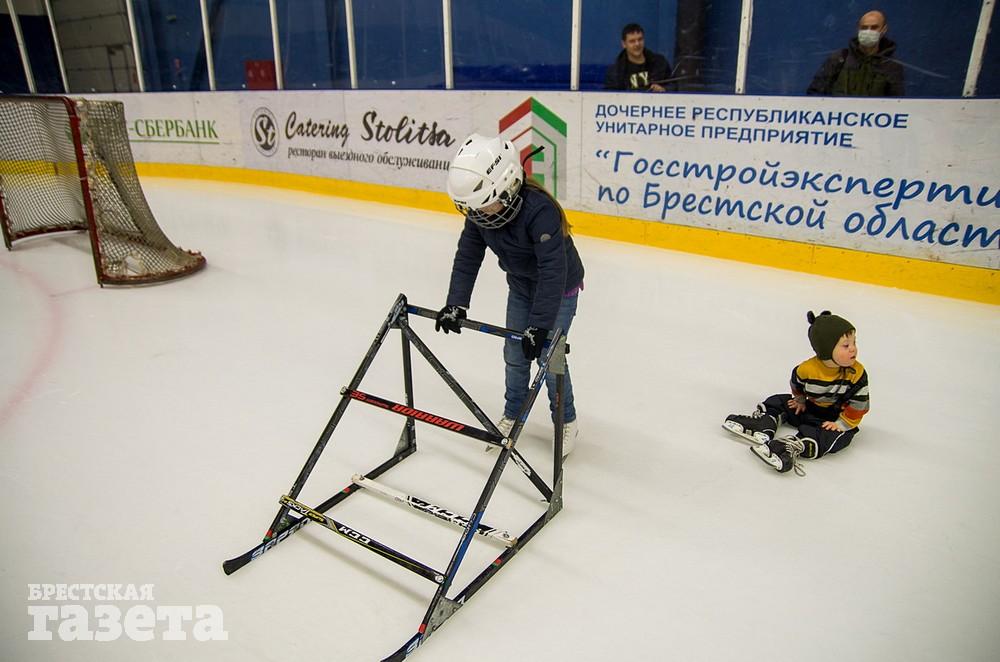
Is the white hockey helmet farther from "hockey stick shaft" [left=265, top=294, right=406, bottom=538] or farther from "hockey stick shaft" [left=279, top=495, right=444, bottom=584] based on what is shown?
"hockey stick shaft" [left=279, top=495, right=444, bottom=584]

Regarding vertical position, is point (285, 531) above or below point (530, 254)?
below

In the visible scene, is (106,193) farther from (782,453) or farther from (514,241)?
(782,453)

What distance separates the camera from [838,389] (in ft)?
8.20

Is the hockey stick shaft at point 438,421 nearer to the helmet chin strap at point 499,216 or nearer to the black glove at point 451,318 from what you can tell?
the black glove at point 451,318

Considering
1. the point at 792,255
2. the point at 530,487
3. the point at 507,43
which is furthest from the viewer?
the point at 507,43

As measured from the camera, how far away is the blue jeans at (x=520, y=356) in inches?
95.0

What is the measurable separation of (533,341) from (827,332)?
1.15 metres

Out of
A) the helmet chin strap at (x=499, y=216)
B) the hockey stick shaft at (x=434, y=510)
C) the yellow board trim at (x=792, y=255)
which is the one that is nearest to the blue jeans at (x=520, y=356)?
the helmet chin strap at (x=499, y=216)

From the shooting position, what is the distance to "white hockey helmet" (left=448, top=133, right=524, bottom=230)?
1931 millimetres

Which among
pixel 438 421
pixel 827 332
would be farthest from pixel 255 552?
pixel 827 332

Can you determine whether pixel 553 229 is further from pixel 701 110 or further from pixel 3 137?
pixel 3 137

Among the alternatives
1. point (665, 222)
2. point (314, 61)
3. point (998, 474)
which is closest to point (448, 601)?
point (998, 474)

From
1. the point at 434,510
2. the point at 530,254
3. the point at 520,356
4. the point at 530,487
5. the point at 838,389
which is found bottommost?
the point at 530,487

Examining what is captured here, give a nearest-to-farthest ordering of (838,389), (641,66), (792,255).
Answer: (838,389), (792,255), (641,66)
